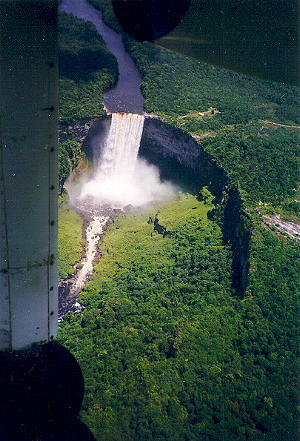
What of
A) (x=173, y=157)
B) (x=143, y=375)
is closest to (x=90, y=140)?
(x=173, y=157)

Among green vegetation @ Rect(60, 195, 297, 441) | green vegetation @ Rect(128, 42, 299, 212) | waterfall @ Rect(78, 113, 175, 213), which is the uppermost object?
green vegetation @ Rect(128, 42, 299, 212)

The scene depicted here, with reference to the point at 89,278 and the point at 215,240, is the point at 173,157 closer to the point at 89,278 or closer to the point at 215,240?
the point at 215,240

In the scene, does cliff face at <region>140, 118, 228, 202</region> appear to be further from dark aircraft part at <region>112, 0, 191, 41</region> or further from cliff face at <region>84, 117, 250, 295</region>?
dark aircraft part at <region>112, 0, 191, 41</region>

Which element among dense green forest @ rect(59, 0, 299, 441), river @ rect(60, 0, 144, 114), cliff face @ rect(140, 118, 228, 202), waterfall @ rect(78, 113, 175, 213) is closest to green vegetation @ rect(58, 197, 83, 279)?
dense green forest @ rect(59, 0, 299, 441)

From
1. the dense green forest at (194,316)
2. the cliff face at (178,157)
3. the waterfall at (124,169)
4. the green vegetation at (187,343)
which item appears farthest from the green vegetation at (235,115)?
the green vegetation at (187,343)

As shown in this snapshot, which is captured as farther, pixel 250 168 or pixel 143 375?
pixel 250 168

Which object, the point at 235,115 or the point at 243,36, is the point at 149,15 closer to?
the point at 243,36
